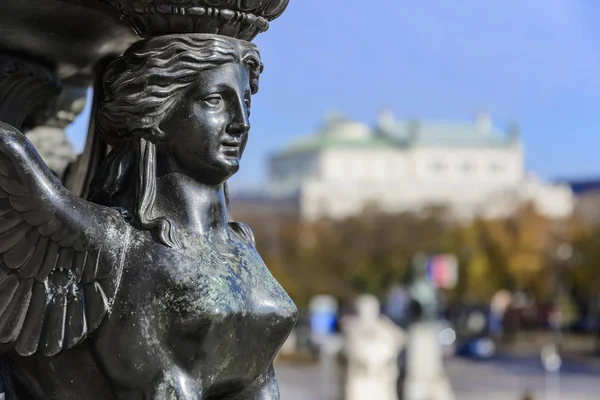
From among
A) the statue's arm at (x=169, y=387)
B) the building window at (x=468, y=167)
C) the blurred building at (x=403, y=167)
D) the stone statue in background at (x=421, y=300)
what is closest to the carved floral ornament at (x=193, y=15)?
the statue's arm at (x=169, y=387)

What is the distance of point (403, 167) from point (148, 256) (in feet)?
333

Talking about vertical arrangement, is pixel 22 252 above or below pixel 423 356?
above

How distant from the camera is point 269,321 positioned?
2148 millimetres

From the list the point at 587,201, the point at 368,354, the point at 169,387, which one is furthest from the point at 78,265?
the point at 587,201

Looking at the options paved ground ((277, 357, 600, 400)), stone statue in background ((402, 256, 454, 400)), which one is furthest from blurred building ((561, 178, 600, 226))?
stone statue in background ((402, 256, 454, 400))

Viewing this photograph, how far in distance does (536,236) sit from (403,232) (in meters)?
5.52

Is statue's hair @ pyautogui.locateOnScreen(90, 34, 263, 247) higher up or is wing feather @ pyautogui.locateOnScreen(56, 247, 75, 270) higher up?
statue's hair @ pyautogui.locateOnScreen(90, 34, 263, 247)

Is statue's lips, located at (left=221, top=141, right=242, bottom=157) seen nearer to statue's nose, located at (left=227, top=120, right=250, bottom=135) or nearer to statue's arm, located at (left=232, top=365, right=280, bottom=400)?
statue's nose, located at (left=227, top=120, right=250, bottom=135)

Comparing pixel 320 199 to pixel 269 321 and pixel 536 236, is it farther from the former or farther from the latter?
pixel 269 321

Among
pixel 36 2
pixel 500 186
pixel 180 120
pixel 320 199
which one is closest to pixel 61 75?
pixel 36 2

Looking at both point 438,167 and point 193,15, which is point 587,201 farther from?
point 193,15

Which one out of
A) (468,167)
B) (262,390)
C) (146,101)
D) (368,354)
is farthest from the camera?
(468,167)

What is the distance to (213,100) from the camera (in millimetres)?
2113

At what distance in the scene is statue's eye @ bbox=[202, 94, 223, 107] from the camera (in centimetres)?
211
